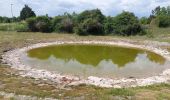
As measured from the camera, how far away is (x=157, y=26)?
5822 centimetres

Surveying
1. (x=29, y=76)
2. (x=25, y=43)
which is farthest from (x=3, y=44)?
(x=29, y=76)

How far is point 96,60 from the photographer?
31.3 m

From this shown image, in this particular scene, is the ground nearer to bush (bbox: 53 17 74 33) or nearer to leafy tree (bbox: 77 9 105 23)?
bush (bbox: 53 17 74 33)

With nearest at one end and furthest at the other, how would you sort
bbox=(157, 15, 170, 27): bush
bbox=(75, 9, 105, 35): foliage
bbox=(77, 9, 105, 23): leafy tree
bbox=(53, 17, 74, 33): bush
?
bbox=(75, 9, 105, 35): foliage, bbox=(53, 17, 74, 33): bush, bbox=(77, 9, 105, 23): leafy tree, bbox=(157, 15, 170, 27): bush

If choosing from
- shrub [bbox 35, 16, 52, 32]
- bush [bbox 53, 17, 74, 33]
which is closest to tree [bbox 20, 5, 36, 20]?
shrub [bbox 35, 16, 52, 32]

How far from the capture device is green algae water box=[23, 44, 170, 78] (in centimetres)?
2573

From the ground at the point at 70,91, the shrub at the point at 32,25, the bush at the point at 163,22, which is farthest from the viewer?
the bush at the point at 163,22

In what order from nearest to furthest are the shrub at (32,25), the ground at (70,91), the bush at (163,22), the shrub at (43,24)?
the ground at (70,91) < the shrub at (43,24) < the shrub at (32,25) < the bush at (163,22)

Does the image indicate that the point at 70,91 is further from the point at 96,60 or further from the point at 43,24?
the point at 43,24

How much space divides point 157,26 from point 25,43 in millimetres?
29349

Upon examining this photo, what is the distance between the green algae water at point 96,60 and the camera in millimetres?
25733

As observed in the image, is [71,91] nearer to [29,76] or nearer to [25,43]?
[29,76]

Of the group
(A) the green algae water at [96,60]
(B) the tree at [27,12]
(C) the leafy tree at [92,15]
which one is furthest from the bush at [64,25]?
(B) the tree at [27,12]

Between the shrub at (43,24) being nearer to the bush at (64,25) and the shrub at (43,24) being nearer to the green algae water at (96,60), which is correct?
the bush at (64,25)
